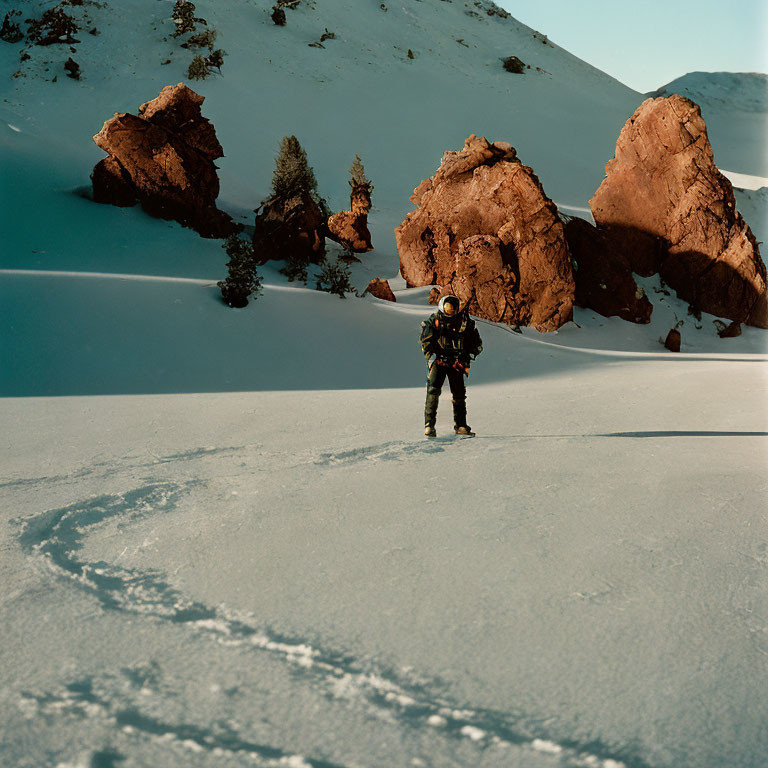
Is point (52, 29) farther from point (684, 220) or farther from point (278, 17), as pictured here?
point (684, 220)

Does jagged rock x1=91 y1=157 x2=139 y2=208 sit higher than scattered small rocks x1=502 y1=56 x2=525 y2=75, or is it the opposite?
scattered small rocks x1=502 y1=56 x2=525 y2=75

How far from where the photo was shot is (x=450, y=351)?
231 inches

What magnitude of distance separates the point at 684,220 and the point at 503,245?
6239 mm

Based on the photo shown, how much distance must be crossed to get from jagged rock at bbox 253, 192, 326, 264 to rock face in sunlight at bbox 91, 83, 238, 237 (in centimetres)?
117

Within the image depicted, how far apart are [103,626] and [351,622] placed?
902 mm

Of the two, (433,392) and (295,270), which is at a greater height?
(295,270)

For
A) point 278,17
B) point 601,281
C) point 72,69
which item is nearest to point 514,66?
point 278,17

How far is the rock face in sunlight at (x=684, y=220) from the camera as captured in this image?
58.1 ft

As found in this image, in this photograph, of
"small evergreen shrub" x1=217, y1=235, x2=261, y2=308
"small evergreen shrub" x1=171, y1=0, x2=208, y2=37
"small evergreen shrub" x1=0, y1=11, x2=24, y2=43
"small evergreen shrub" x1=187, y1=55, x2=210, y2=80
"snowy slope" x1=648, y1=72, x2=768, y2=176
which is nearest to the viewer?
"small evergreen shrub" x1=217, y1=235, x2=261, y2=308

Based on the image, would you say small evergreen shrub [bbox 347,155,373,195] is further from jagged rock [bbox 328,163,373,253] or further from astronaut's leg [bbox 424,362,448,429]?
astronaut's leg [bbox 424,362,448,429]

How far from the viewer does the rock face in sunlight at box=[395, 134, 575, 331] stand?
14922 mm

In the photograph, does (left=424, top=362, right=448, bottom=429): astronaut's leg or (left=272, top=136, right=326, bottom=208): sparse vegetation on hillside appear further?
(left=272, top=136, right=326, bottom=208): sparse vegetation on hillside

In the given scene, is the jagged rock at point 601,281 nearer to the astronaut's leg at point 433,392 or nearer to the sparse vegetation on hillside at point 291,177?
the sparse vegetation on hillside at point 291,177

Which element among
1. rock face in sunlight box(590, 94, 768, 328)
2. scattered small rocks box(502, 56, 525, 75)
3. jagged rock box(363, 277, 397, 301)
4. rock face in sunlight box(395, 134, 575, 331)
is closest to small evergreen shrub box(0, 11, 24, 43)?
scattered small rocks box(502, 56, 525, 75)
